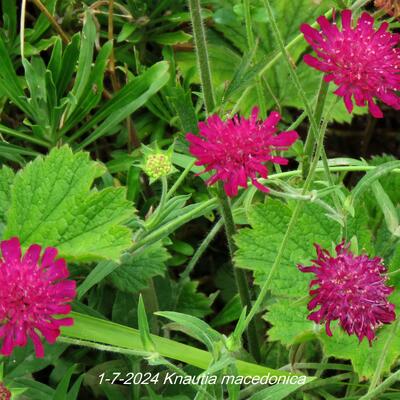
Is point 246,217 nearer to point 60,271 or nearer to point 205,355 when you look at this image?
point 205,355

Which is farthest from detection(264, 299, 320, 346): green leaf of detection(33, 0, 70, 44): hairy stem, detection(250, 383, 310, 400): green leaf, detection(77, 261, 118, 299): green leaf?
detection(33, 0, 70, 44): hairy stem

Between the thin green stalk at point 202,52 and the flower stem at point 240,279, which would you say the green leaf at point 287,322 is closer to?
the flower stem at point 240,279

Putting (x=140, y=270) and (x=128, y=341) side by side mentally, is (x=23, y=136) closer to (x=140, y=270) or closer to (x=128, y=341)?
(x=140, y=270)

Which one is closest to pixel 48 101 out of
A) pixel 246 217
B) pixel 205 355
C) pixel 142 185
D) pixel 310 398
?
pixel 142 185

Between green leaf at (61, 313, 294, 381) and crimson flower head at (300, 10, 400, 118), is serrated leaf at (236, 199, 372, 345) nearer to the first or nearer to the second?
green leaf at (61, 313, 294, 381)

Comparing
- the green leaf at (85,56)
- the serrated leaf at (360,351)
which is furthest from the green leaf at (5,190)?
the serrated leaf at (360,351)

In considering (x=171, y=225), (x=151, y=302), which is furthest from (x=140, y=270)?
(x=171, y=225)

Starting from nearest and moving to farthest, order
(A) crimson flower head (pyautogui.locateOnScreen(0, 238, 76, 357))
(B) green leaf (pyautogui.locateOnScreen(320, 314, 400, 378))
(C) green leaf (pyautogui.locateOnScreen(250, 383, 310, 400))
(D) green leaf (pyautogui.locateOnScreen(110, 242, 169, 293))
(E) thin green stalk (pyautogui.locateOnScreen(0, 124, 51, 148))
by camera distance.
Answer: (A) crimson flower head (pyautogui.locateOnScreen(0, 238, 76, 357)) → (C) green leaf (pyautogui.locateOnScreen(250, 383, 310, 400)) → (B) green leaf (pyautogui.locateOnScreen(320, 314, 400, 378)) → (D) green leaf (pyautogui.locateOnScreen(110, 242, 169, 293)) → (E) thin green stalk (pyautogui.locateOnScreen(0, 124, 51, 148))
